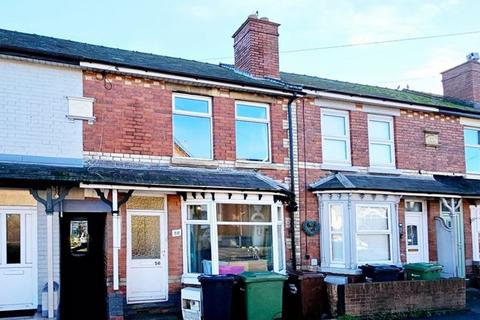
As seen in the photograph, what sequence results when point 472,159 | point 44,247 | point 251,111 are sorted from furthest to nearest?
point 472,159 → point 251,111 → point 44,247

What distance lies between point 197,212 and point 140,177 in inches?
67.6

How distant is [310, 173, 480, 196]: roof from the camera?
13134 mm

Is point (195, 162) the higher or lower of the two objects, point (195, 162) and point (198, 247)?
the higher

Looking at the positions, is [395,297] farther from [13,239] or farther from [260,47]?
[13,239]

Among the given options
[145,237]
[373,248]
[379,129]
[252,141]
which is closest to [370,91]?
[379,129]

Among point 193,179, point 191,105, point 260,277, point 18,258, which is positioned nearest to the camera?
point 260,277

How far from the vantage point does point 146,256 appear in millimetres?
11570

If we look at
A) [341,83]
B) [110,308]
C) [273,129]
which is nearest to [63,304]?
[110,308]

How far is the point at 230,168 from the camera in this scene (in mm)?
12633

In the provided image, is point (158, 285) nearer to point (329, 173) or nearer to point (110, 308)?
point (110, 308)

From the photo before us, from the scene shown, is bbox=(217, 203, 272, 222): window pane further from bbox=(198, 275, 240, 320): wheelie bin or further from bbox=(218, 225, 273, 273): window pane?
bbox=(198, 275, 240, 320): wheelie bin

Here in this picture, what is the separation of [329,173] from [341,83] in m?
4.86

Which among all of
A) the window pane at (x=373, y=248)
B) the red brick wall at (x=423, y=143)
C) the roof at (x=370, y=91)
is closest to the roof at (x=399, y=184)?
the red brick wall at (x=423, y=143)

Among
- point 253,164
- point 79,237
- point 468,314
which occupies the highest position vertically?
point 253,164
